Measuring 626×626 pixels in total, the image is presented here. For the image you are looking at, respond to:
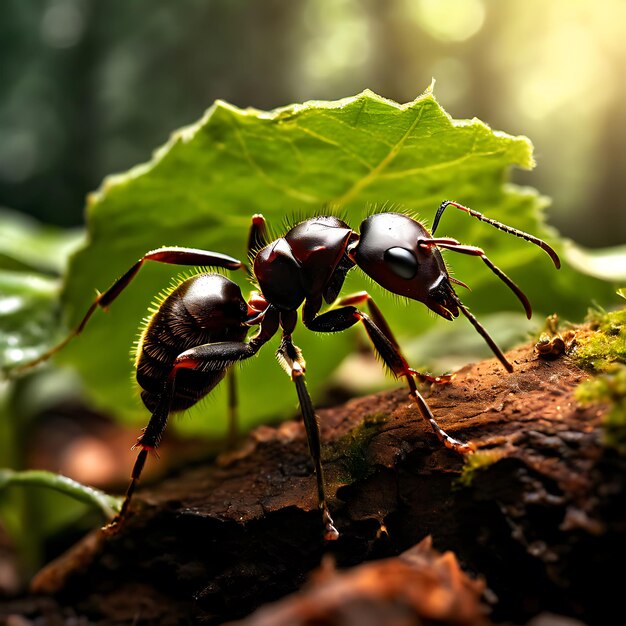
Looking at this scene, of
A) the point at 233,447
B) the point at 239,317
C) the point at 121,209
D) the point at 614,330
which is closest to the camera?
the point at 614,330

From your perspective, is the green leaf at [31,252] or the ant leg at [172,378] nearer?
the ant leg at [172,378]

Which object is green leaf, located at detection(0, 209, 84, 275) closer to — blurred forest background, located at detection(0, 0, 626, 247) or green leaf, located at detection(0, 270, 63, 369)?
green leaf, located at detection(0, 270, 63, 369)

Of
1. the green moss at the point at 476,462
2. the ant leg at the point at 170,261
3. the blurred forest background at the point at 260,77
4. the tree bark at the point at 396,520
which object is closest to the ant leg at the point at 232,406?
the tree bark at the point at 396,520

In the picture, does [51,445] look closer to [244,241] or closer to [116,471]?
[116,471]

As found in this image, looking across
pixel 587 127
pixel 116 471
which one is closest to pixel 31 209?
pixel 116 471

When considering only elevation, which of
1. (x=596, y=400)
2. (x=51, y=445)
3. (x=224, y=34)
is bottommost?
(x=596, y=400)

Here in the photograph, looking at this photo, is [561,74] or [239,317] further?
[561,74]

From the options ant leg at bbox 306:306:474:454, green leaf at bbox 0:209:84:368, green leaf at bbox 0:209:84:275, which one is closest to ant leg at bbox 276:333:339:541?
ant leg at bbox 306:306:474:454

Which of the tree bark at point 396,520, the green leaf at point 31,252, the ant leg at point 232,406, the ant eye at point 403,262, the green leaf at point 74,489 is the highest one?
the green leaf at point 31,252

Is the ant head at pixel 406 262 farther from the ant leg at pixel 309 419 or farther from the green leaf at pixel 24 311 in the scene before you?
the green leaf at pixel 24 311
